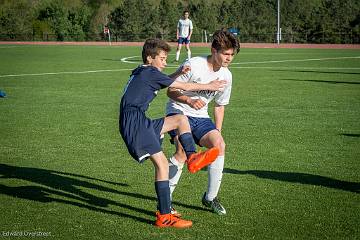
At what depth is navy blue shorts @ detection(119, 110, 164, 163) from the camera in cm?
548

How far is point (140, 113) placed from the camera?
5.56m

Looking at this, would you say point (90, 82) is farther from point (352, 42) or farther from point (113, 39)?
point (113, 39)

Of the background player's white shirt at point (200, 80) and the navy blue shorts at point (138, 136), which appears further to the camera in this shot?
the background player's white shirt at point (200, 80)

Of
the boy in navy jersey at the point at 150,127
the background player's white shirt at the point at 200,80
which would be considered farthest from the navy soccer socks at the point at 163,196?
the background player's white shirt at the point at 200,80

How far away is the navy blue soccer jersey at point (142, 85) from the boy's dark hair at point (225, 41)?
75cm

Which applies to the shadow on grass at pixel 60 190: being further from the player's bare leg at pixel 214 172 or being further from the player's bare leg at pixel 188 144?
the player's bare leg at pixel 188 144

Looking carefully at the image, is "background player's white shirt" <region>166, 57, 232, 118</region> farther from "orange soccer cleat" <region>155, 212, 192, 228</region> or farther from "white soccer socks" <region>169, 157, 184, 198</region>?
"orange soccer cleat" <region>155, 212, 192, 228</region>

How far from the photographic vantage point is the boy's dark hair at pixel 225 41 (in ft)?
19.5

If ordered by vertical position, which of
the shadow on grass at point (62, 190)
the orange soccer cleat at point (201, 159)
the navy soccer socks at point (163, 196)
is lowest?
the shadow on grass at point (62, 190)

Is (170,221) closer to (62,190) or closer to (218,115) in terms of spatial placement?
(218,115)

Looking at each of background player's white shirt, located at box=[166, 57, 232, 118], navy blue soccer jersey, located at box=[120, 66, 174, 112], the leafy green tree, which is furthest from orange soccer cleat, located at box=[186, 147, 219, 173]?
the leafy green tree

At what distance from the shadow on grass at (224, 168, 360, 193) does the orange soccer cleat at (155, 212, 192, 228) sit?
2179mm

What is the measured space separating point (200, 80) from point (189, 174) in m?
1.79

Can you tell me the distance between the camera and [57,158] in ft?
28.0
